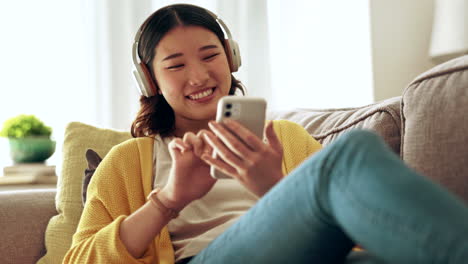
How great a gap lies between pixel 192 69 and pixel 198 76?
24 millimetres

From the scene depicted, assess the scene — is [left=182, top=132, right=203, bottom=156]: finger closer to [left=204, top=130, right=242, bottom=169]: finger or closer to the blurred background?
[left=204, top=130, right=242, bottom=169]: finger

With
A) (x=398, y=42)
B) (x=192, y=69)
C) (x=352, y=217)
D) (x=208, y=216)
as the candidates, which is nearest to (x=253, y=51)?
(x=398, y=42)

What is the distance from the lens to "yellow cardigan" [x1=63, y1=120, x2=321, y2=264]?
1.10 metres

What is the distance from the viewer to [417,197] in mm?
604

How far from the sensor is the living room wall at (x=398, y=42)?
2.79m

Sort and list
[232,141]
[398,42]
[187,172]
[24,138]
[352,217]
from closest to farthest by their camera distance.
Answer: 1. [352,217]
2. [232,141]
3. [187,172]
4. [24,138]
5. [398,42]

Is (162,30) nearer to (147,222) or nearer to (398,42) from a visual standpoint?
(147,222)

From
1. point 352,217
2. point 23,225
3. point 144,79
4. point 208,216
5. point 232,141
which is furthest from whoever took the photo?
point 23,225

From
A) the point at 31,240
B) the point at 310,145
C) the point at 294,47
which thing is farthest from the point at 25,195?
the point at 294,47

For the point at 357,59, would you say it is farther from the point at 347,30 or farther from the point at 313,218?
the point at 313,218

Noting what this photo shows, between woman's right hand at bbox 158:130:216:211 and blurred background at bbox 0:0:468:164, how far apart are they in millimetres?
1514

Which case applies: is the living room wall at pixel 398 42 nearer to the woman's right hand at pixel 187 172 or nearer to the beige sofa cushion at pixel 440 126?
the beige sofa cushion at pixel 440 126

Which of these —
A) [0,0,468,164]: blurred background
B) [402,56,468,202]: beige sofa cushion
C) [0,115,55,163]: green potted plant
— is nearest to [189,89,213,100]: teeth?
[402,56,468,202]: beige sofa cushion

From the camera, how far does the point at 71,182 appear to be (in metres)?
1.68
